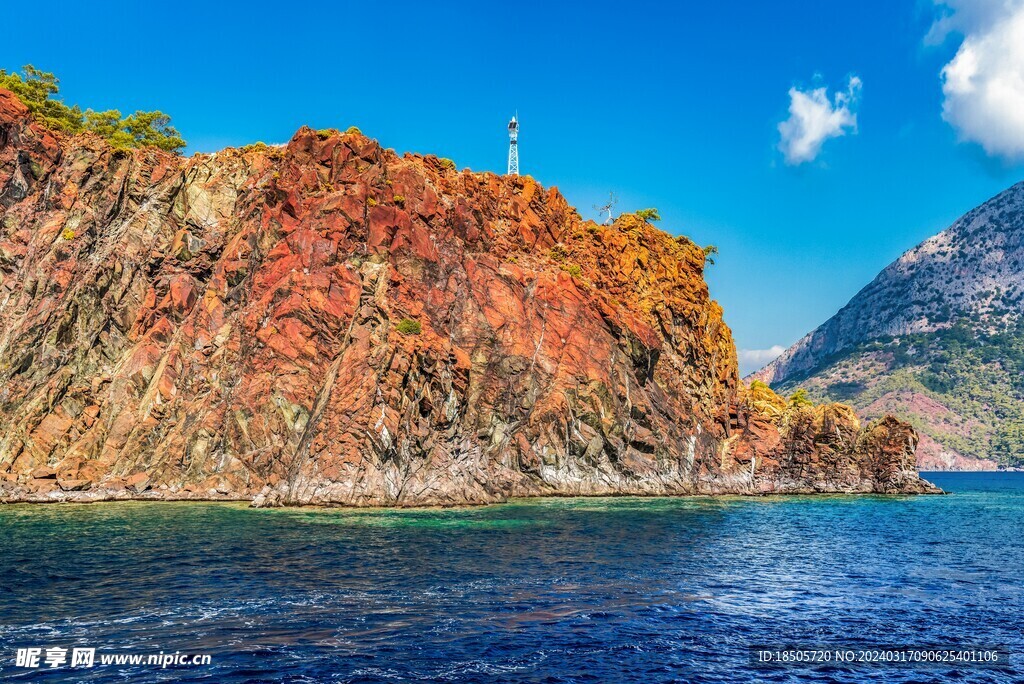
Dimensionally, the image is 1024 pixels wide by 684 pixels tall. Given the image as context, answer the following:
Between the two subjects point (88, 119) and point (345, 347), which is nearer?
point (345, 347)

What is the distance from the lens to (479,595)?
33.4 metres

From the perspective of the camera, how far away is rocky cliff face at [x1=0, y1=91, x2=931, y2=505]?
2950 inches

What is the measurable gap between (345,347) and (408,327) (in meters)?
7.42

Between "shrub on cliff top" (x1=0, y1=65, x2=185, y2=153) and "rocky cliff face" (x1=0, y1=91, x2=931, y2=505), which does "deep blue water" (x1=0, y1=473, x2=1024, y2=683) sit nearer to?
"rocky cliff face" (x1=0, y1=91, x2=931, y2=505)

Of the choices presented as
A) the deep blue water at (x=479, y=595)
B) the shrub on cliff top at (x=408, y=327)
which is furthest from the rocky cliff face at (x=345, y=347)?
the deep blue water at (x=479, y=595)

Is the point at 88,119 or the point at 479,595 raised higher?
the point at 88,119

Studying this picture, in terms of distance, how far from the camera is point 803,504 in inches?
3506

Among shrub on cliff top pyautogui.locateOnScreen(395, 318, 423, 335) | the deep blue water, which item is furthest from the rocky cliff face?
the deep blue water

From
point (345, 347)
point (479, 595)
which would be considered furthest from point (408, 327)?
point (479, 595)

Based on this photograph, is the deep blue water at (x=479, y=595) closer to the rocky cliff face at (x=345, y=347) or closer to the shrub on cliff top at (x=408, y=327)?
the rocky cliff face at (x=345, y=347)

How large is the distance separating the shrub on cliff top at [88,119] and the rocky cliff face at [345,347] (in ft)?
→ 23.7

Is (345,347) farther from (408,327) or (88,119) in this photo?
(88,119)

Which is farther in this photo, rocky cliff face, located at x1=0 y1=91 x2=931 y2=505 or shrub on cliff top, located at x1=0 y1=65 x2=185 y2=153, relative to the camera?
shrub on cliff top, located at x1=0 y1=65 x2=185 y2=153

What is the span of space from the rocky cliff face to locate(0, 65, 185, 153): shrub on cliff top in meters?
7.23
